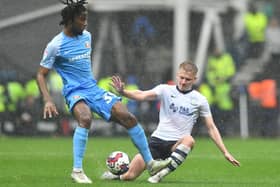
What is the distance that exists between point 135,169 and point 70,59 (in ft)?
4.56

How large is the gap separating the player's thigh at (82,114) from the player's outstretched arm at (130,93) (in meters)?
0.38

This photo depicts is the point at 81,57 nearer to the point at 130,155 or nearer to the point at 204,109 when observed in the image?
the point at 204,109

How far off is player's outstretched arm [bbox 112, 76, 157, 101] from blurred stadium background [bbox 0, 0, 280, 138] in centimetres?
1179

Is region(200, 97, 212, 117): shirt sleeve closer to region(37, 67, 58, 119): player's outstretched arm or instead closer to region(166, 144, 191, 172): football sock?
region(166, 144, 191, 172): football sock

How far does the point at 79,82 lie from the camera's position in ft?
38.0

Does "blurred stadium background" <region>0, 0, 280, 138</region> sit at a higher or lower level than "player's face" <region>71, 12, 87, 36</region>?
lower

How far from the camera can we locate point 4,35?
25969mm

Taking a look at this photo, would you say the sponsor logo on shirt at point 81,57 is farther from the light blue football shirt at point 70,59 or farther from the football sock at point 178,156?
the football sock at point 178,156

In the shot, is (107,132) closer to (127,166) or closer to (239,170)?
(239,170)

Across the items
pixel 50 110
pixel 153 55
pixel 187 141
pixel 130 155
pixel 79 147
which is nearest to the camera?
pixel 50 110

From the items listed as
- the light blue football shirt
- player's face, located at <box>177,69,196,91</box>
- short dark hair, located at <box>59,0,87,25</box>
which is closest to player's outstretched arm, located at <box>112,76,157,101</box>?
player's face, located at <box>177,69,196,91</box>

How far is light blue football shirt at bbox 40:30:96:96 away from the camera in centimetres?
1148

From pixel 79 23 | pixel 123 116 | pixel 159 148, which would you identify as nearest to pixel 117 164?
pixel 159 148

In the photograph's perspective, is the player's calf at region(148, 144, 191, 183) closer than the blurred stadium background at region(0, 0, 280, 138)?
Yes
